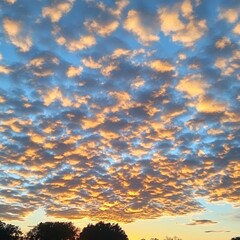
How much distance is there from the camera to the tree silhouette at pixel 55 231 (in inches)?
4921

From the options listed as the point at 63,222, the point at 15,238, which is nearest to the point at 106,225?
the point at 63,222

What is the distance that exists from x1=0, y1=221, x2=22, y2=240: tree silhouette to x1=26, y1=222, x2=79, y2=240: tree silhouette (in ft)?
40.1

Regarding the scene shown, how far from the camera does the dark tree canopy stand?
394 feet

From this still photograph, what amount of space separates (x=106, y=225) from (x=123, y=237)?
7.84 metres

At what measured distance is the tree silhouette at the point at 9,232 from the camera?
435ft

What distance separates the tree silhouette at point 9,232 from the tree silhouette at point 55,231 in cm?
1222

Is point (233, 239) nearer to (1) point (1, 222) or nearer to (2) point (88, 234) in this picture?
(2) point (88, 234)

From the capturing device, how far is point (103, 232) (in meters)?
121

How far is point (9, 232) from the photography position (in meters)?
138

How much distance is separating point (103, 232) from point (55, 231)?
1909 centimetres

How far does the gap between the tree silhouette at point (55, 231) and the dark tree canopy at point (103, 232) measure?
6.65m

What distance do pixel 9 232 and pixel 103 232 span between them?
44.3 m

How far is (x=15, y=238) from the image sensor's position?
141m

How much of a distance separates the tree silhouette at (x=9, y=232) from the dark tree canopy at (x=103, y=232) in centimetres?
3298
